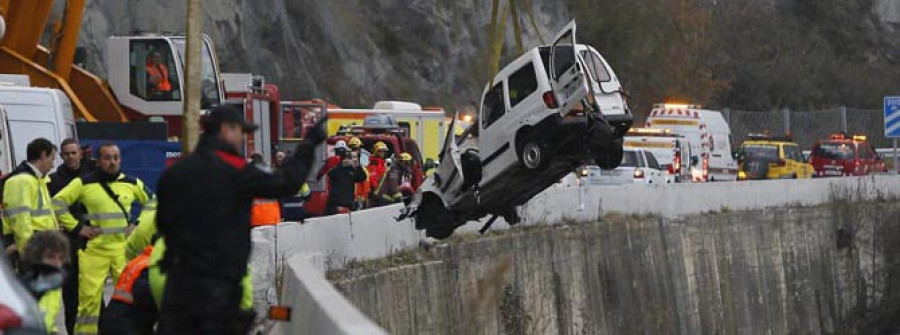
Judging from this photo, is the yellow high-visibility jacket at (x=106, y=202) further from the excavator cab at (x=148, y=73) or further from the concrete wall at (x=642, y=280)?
the excavator cab at (x=148, y=73)

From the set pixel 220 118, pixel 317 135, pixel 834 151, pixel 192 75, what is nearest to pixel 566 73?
pixel 192 75

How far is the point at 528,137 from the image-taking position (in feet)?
76.7

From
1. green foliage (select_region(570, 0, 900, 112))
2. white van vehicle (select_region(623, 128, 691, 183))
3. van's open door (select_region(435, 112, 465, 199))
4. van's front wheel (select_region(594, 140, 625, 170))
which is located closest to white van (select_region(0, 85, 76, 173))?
van's open door (select_region(435, 112, 465, 199))

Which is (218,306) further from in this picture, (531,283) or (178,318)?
(531,283)

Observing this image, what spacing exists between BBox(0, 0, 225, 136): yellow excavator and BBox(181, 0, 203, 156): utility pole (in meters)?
13.0

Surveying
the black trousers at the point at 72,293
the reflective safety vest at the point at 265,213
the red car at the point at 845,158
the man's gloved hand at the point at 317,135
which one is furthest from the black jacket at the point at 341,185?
the red car at the point at 845,158

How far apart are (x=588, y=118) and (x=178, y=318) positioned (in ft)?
44.8

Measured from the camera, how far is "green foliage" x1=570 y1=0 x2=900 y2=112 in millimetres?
77062

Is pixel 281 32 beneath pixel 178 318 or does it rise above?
above

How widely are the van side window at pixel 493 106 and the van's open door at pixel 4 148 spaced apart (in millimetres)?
6991

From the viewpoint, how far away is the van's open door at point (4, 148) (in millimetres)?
18438

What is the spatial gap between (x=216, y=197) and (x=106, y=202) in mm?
4371

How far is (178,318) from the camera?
948 centimetres

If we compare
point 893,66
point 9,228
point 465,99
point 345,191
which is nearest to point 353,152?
point 345,191
